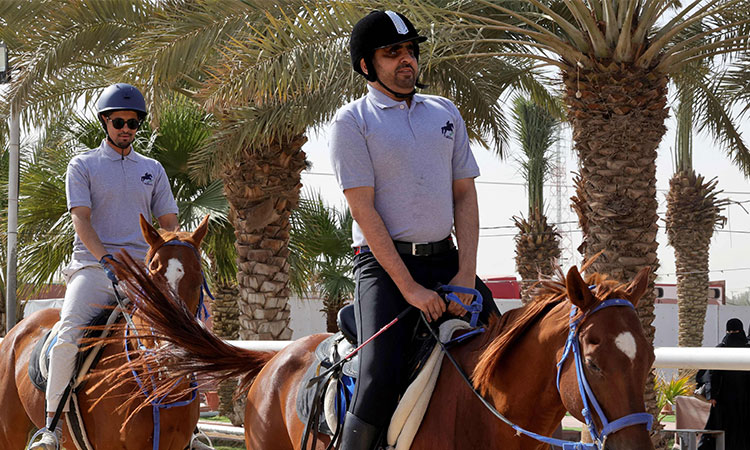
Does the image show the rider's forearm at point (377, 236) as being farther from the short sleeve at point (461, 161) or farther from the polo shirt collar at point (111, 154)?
the polo shirt collar at point (111, 154)

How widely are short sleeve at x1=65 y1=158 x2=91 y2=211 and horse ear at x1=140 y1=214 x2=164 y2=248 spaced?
629 millimetres

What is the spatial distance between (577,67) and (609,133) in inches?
31.2

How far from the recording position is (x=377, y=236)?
136 inches

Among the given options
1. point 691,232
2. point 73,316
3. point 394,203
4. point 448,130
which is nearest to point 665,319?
point 691,232

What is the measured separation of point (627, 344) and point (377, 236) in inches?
42.2

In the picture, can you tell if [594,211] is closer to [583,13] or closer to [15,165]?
[583,13]

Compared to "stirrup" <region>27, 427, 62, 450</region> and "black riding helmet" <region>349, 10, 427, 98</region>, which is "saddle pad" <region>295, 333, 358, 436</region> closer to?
"black riding helmet" <region>349, 10, 427, 98</region>

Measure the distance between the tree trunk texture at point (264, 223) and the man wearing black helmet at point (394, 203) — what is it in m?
8.64

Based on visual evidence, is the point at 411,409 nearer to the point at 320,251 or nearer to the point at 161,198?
the point at 161,198

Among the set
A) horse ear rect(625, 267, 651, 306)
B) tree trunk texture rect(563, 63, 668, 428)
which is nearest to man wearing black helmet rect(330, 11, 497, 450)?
horse ear rect(625, 267, 651, 306)

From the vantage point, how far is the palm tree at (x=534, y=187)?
22.8m

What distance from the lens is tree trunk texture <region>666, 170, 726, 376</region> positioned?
21.8 meters

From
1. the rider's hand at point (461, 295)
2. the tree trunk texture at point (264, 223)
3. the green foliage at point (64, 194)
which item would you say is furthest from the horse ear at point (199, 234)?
the green foliage at point (64, 194)

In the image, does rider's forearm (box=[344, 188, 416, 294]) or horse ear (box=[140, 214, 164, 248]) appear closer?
rider's forearm (box=[344, 188, 416, 294])
